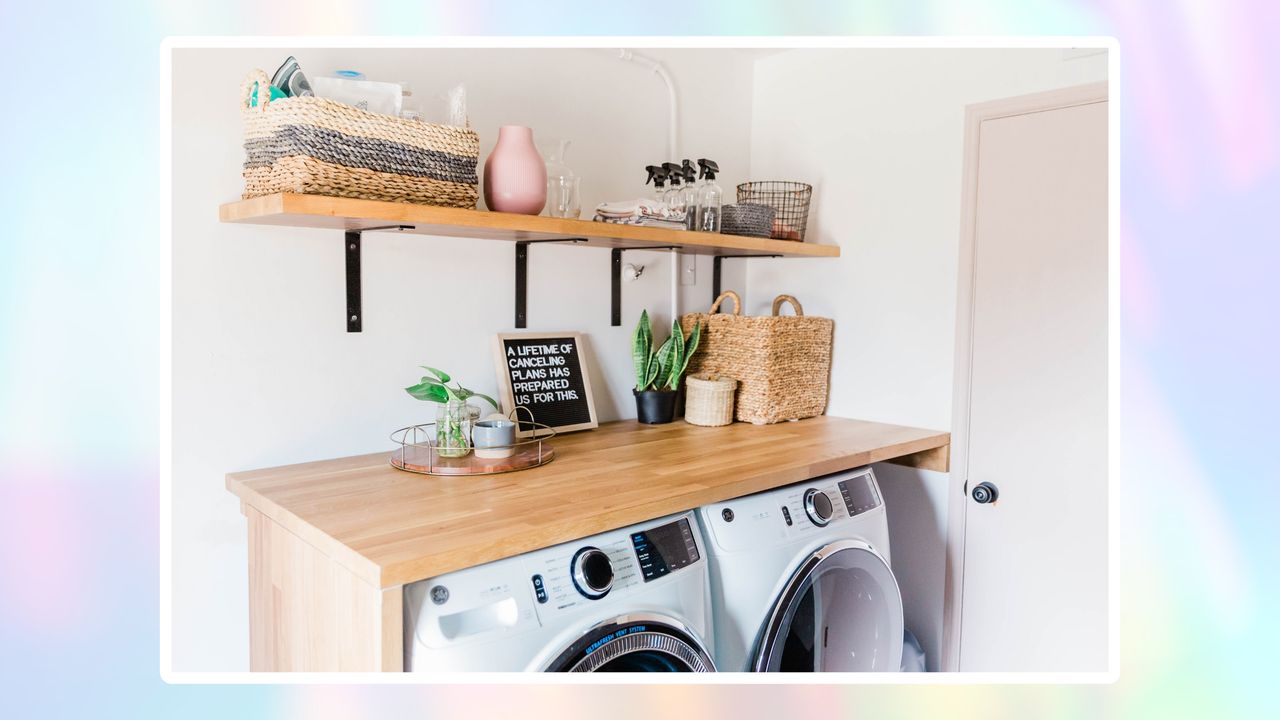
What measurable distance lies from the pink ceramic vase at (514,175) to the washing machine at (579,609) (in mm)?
731

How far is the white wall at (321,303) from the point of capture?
64.1 inches

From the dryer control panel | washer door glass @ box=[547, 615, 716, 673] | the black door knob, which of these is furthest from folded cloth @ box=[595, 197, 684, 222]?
the black door knob

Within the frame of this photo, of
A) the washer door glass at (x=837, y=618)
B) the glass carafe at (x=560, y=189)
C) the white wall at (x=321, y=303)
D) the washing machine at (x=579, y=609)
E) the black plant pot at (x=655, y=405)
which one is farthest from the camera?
the black plant pot at (x=655, y=405)

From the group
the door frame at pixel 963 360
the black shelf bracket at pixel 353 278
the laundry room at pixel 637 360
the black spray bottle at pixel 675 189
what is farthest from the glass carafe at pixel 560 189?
the door frame at pixel 963 360

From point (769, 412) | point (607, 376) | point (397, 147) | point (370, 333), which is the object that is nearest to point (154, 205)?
point (397, 147)

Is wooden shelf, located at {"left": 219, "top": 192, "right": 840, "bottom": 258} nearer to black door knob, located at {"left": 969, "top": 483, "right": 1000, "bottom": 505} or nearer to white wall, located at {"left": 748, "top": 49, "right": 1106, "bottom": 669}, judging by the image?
white wall, located at {"left": 748, "top": 49, "right": 1106, "bottom": 669}

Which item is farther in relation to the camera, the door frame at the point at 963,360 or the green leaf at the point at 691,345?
the green leaf at the point at 691,345

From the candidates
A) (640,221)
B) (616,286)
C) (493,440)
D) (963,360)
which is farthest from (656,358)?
(963,360)

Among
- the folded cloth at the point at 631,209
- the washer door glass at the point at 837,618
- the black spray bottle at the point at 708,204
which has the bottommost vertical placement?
the washer door glass at the point at 837,618

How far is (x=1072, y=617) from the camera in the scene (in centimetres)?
212

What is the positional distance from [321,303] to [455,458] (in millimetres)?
442

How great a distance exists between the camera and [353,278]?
1825 mm

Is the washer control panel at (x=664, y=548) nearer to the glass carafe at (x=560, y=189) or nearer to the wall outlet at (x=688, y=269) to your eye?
the glass carafe at (x=560, y=189)

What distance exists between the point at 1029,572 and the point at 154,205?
2133 millimetres
